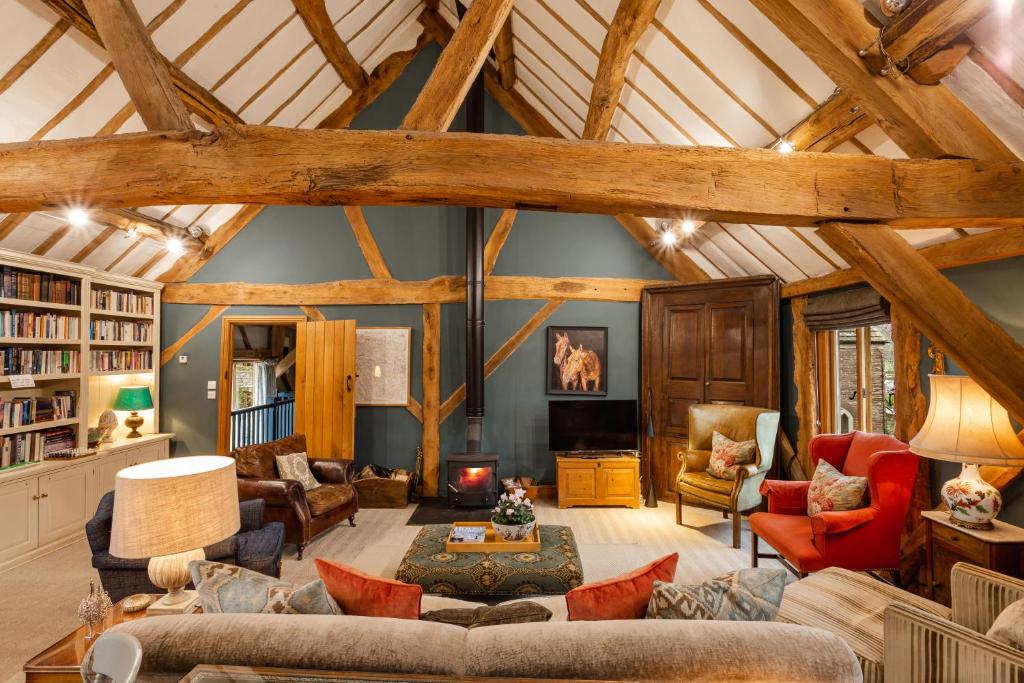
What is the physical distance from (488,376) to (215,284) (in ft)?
10.9

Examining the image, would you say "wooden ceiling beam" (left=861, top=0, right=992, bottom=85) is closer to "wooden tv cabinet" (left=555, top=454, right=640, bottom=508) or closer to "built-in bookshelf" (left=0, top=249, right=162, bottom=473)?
"wooden tv cabinet" (left=555, top=454, right=640, bottom=508)

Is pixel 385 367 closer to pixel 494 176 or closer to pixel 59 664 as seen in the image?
pixel 494 176

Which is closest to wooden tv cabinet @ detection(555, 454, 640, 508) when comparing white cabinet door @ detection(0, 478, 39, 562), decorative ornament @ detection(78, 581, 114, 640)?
decorative ornament @ detection(78, 581, 114, 640)

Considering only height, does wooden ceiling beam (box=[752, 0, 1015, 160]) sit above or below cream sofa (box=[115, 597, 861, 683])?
above

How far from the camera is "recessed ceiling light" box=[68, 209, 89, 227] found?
155 inches

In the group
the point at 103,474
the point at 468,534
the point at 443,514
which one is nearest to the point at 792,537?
the point at 468,534

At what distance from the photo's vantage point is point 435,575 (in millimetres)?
3039

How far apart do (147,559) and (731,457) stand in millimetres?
4313

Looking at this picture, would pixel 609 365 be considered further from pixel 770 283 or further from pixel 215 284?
pixel 215 284

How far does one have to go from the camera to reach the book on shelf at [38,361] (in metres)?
4.00

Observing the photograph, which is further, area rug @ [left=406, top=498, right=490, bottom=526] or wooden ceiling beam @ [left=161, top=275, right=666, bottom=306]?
wooden ceiling beam @ [left=161, top=275, right=666, bottom=306]

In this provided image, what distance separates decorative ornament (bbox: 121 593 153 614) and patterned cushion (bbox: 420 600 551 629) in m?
1.20

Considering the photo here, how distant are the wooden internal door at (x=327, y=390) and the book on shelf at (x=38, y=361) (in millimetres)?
1908

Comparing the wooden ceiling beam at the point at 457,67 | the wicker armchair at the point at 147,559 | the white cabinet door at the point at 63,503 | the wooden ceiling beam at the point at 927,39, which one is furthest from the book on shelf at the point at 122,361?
the wooden ceiling beam at the point at 927,39
